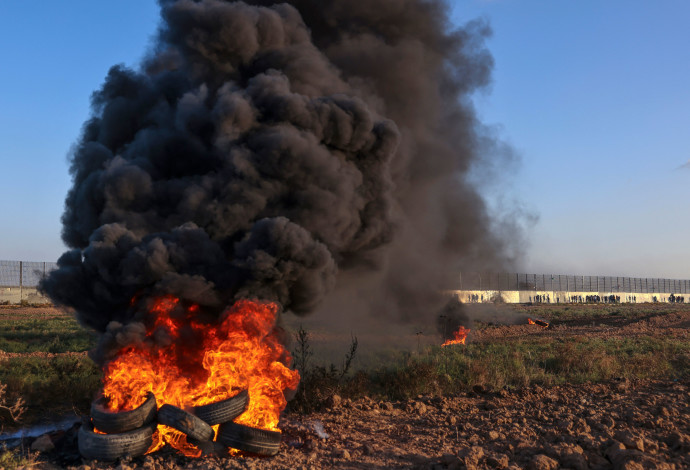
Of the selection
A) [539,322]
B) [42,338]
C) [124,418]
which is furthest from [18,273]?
[124,418]

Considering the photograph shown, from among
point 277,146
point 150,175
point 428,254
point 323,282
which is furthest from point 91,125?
point 428,254

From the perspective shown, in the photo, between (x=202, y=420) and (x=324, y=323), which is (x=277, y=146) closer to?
(x=202, y=420)

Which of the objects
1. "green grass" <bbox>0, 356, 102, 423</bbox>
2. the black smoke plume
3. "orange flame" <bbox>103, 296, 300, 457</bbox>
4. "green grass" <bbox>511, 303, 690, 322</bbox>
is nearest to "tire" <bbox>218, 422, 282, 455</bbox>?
"orange flame" <bbox>103, 296, 300, 457</bbox>

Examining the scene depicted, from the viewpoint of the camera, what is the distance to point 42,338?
26641mm

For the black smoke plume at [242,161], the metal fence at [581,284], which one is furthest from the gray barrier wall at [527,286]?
the black smoke plume at [242,161]

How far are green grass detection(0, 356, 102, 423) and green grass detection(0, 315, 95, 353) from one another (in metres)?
7.34

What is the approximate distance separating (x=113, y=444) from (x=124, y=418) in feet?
1.32

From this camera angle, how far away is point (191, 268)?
32.8 ft

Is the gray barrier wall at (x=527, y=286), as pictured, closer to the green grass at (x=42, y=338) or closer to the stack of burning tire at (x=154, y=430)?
the green grass at (x=42, y=338)

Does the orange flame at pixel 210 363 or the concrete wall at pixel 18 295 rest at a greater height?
the orange flame at pixel 210 363

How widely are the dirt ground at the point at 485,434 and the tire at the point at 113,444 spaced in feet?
0.46

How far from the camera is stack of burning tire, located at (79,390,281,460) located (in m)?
8.20

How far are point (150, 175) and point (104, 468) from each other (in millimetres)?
5755

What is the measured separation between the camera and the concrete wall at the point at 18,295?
2559 inches
